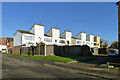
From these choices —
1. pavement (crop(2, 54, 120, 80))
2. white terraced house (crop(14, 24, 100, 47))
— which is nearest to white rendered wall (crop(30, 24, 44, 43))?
white terraced house (crop(14, 24, 100, 47))

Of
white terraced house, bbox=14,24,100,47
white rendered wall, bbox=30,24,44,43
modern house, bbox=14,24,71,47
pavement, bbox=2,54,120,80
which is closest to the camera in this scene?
pavement, bbox=2,54,120,80

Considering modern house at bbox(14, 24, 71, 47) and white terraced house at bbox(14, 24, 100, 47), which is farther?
white terraced house at bbox(14, 24, 100, 47)

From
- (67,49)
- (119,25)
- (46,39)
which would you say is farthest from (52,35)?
(119,25)

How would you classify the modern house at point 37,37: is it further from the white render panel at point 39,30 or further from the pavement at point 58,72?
the pavement at point 58,72

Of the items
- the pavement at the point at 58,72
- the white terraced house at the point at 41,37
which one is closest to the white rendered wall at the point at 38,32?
the white terraced house at the point at 41,37

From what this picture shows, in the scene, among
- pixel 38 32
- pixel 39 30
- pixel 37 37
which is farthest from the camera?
pixel 39 30

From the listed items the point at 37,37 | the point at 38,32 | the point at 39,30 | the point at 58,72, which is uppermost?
the point at 39,30

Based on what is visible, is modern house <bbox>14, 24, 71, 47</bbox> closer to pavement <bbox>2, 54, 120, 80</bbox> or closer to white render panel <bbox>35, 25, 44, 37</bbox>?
white render panel <bbox>35, 25, 44, 37</bbox>

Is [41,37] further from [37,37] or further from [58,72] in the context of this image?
[58,72]

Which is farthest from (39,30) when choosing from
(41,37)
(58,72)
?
(58,72)

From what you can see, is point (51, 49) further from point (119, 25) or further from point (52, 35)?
point (52, 35)

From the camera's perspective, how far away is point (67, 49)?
2338cm

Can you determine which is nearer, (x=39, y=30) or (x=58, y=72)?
(x=58, y=72)

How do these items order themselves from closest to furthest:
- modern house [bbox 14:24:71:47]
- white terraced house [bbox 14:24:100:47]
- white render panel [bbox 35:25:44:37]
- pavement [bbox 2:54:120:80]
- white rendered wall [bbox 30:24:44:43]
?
pavement [bbox 2:54:120:80], modern house [bbox 14:24:71:47], white terraced house [bbox 14:24:100:47], white rendered wall [bbox 30:24:44:43], white render panel [bbox 35:25:44:37]
